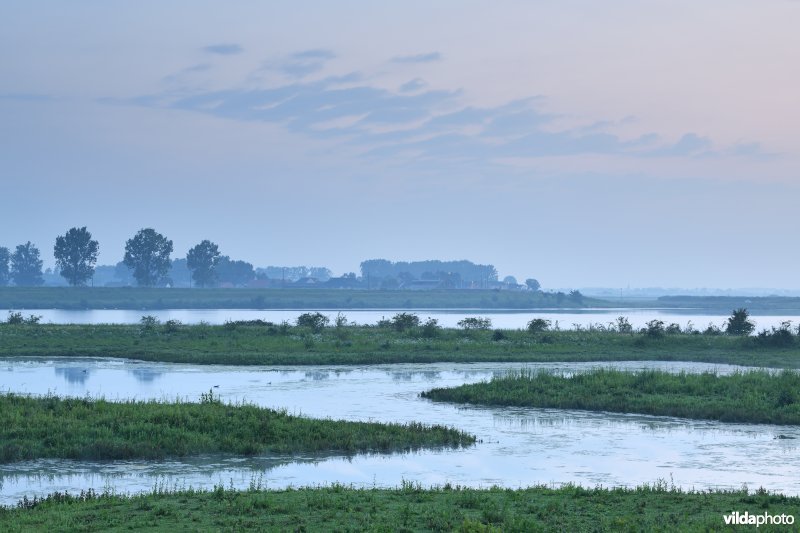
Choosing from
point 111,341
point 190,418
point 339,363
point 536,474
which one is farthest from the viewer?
point 111,341

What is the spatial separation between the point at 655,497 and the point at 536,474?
6227mm

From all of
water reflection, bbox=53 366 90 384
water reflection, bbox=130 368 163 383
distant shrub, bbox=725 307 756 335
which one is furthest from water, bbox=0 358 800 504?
distant shrub, bbox=725 307 756 335

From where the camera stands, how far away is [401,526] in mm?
18812

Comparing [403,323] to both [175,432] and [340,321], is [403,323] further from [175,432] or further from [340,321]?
[175,432]

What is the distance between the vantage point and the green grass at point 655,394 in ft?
132

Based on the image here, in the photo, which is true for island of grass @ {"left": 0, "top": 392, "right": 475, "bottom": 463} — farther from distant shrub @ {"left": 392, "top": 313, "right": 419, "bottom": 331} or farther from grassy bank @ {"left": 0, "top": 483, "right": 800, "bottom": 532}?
distant shrub @ {"left": 392, "top": 313, "right": 419, "bottom": 331}

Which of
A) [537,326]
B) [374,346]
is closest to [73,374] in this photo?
[374,346]

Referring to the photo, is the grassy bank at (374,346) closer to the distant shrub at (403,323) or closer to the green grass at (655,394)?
the distant shrub at (403,323)

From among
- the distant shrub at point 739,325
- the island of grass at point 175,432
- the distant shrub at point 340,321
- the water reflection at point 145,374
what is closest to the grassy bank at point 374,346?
the distant shrub at point 739,325

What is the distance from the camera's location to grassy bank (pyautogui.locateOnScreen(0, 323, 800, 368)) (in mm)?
68875

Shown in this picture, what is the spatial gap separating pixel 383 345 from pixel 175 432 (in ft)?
150

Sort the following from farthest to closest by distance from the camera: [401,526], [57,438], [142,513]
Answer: [57,438]
[142,513]
[401,526]

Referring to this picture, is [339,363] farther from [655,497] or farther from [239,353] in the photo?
[655,497]

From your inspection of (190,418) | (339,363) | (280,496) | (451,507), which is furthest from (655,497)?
(339,363)
